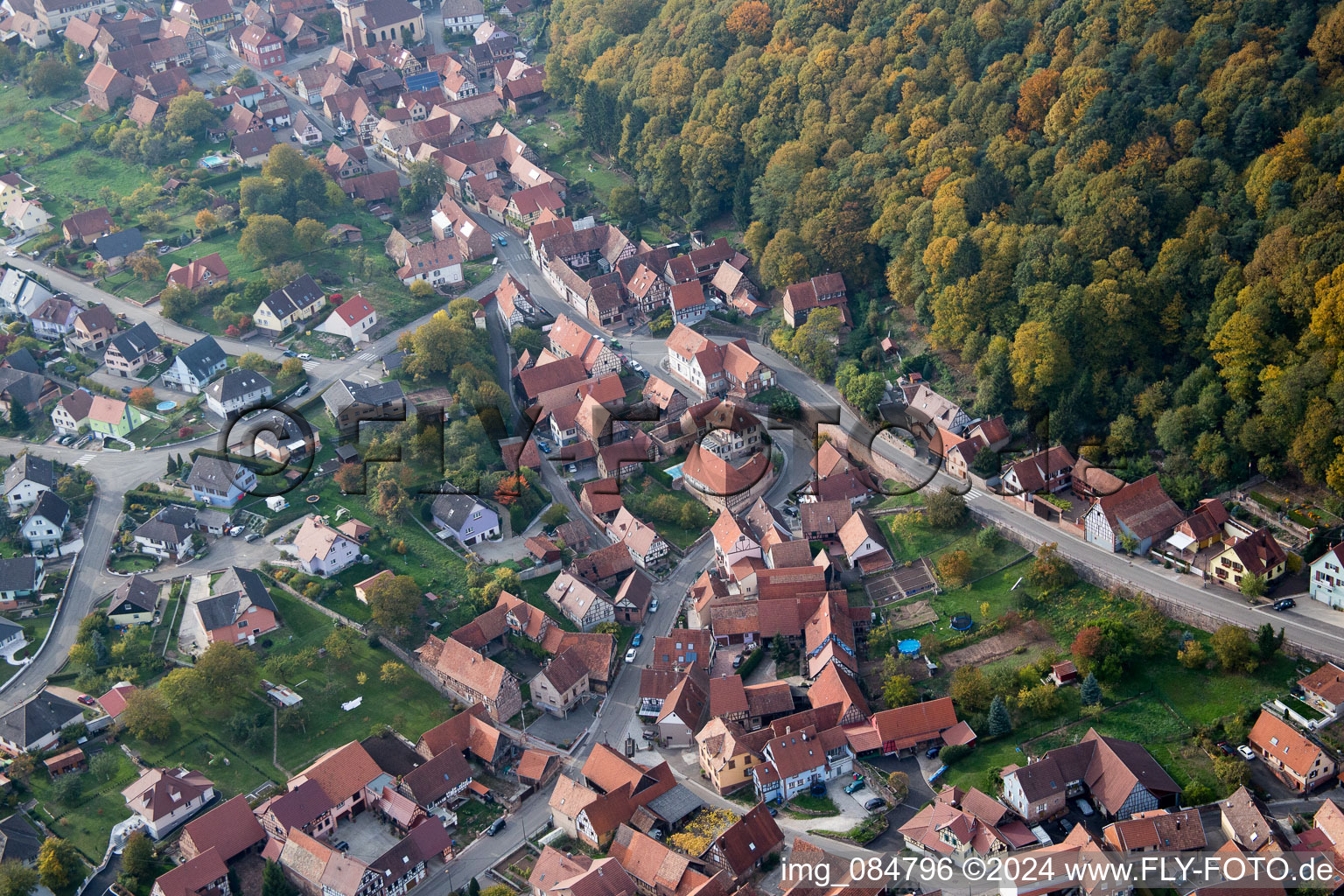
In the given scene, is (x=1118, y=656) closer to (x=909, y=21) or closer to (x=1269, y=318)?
(x=1269, y=318)

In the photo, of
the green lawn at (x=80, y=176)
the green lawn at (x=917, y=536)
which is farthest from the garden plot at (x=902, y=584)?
the green lawn at (x=80, y=176)

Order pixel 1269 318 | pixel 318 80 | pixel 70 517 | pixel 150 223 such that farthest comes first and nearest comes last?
pixel 318 80 → pixel 150 223 → pixel 70 517 → pixel 1269 318

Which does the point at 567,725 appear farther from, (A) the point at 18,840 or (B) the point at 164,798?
(A) the point at 18,840

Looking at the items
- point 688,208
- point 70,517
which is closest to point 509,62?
point 688,208

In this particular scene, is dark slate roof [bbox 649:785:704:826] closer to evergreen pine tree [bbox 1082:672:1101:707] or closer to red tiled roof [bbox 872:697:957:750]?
red tiled roof [bbox 872:697:957:750]

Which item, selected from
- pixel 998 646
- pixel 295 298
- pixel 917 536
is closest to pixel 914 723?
pixel 998 646

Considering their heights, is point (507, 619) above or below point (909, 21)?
below
